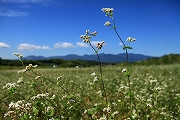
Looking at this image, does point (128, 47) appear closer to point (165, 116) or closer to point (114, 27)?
point (114, 27)

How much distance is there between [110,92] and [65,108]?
4564 mm

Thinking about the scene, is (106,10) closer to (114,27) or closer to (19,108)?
(114,27)

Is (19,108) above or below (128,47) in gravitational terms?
below

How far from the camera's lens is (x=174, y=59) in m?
52.5

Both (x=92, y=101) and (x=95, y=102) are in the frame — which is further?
(x=92, y=101)

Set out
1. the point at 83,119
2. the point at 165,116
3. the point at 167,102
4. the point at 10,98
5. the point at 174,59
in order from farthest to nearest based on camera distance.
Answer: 1. the point at 174,59
2. the point at 10,98
3. the point at 167,102
4. the point at 83,119
5. the point at 165,116

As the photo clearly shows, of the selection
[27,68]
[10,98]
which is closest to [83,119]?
[27,68]

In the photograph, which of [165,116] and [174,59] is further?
[174,59]

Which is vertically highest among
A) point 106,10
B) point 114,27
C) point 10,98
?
point 106,10

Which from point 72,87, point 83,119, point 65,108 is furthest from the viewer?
point 72,87

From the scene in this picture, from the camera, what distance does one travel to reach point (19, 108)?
476 cm

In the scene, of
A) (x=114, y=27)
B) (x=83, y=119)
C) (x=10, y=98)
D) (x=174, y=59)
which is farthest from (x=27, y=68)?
(x=174, y=59)

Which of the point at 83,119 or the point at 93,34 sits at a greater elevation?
the point at 93,34

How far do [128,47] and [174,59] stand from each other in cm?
5039
